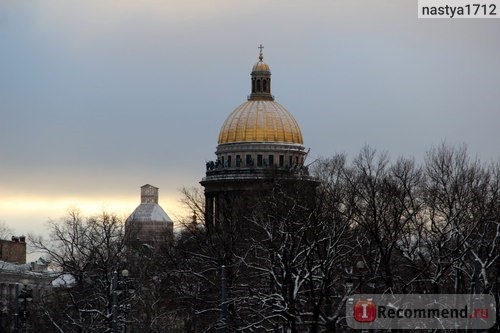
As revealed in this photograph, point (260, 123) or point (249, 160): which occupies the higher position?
point (260, 123)

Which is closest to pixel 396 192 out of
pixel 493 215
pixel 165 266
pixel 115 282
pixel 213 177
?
pixel 493 215

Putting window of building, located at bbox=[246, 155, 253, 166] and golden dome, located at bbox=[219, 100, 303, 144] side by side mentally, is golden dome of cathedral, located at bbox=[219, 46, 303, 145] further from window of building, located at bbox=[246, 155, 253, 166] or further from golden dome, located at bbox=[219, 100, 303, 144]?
window of building, located at bbox=[246, 155, 253, 166]

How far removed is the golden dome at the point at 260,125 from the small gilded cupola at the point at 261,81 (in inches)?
38.1

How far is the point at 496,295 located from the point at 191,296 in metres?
24.2

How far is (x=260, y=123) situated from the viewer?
535 feet

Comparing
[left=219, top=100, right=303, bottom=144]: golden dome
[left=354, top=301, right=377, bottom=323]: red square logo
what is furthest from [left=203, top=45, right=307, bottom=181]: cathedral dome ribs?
[left=354, top=301, right=377, bottom=323]: red square logo

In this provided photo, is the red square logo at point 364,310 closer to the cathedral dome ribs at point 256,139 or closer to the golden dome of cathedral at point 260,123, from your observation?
the cathedral dome ribs at point 256,139

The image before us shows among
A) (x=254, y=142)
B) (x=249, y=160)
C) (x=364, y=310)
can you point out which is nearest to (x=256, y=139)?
(x=254, y=142)

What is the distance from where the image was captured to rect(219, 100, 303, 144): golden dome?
535 ft

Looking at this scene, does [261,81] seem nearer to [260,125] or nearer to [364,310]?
[260,125]

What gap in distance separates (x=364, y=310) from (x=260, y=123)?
102709mm

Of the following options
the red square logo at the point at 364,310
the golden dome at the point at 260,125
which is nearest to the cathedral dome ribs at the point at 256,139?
the golden dome at the point at 260,125

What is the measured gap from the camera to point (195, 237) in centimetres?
9281

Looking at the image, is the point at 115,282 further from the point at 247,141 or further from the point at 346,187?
the point at 247,141
